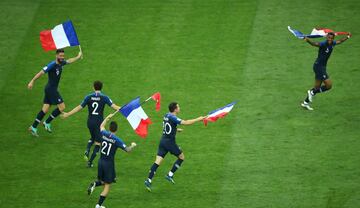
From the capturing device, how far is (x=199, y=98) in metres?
23.2

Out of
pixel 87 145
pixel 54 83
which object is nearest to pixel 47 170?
pixel 87 145

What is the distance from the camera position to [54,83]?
834 inches

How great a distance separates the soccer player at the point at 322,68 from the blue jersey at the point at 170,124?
5.64 m

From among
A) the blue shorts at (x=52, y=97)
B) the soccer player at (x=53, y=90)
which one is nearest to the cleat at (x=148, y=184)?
the soccer player at (x=53, y=90)

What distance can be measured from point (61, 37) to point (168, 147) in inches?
202

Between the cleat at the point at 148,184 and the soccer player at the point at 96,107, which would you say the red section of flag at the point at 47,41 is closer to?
the soccer player at the point at 96,107

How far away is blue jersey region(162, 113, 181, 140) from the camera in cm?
1856

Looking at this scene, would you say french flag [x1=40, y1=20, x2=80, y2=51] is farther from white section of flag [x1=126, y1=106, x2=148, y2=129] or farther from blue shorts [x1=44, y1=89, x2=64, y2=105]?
white section of flag [x1=126, y1=106, x2=148, y2=129]

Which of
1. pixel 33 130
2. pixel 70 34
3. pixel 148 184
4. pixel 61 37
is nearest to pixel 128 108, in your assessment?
pixel 148 184

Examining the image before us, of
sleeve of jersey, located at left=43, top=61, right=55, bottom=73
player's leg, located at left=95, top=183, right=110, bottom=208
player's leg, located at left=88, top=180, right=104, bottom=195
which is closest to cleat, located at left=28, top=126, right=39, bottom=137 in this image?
sleeve of jersey, located at left=43, top=61, right=55, bottom=73

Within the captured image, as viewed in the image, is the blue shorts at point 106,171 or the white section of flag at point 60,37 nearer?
the blue shorts at point 106,171

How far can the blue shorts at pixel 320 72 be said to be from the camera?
72.8 feet

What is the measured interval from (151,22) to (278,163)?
30.5 feet

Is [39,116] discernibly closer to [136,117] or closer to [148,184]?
[136,117]
